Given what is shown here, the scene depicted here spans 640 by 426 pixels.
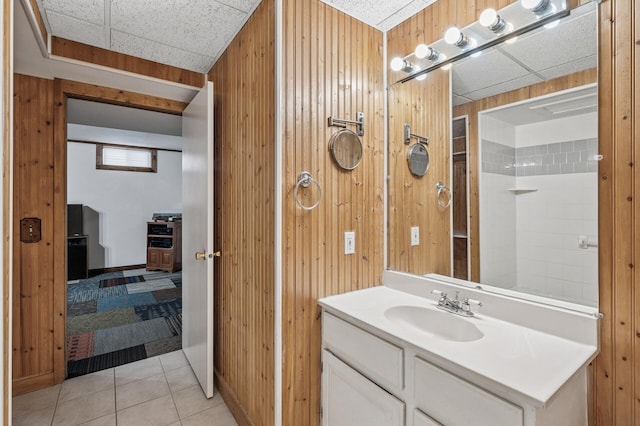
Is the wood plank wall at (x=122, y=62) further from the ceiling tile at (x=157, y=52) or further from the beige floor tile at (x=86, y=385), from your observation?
the beige floor tile at (x=86, y=385)

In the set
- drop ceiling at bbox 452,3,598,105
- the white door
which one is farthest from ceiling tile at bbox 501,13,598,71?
the white door

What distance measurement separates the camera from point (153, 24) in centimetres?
191

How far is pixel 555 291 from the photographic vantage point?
126cm

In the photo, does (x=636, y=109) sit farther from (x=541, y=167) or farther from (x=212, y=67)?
(x=212, y=67)

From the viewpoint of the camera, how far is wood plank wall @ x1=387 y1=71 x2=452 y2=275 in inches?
67.0

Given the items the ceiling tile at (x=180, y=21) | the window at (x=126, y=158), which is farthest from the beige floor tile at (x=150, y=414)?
the window at (x=126, y=158)

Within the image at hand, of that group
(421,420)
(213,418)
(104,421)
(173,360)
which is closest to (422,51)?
(421,420)

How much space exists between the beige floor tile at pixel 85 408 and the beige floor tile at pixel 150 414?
0.13 meters

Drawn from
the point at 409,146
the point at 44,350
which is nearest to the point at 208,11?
the point at 409,146

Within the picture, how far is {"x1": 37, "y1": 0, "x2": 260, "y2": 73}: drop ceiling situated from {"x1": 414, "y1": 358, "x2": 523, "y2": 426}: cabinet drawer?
1968mm

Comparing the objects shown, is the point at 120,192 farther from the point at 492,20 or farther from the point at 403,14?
the point at 492,20

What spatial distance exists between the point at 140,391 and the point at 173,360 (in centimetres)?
45

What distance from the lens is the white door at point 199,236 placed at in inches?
83.7

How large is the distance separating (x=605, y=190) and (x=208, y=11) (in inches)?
82.6
